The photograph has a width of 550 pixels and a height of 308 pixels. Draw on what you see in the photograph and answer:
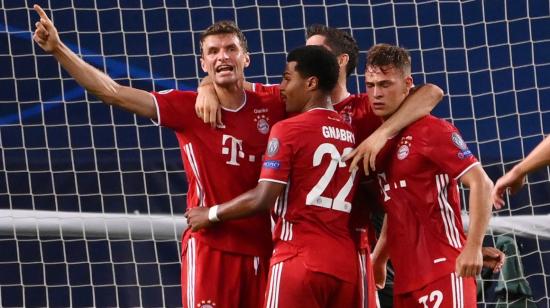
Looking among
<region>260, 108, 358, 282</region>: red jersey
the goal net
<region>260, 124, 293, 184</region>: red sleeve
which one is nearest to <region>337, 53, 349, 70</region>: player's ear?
<region>260, 108, 358, 282</region>: red jersey

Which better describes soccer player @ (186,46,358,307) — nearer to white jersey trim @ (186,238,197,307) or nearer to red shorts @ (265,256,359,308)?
red shorts @ (265,256,359,308)

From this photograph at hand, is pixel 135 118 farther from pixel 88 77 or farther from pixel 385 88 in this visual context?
pixel 385 88

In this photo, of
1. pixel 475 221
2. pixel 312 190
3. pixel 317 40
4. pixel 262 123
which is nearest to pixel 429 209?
pixel 475 221

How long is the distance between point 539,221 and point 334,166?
2.50 m

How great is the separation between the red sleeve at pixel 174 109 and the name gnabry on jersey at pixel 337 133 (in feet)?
2.02

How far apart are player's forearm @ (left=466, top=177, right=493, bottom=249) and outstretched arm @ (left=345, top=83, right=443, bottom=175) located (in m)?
0.41

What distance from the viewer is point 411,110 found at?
474 cm

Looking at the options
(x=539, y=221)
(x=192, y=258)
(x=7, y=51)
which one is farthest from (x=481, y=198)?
(x=7, y=51)

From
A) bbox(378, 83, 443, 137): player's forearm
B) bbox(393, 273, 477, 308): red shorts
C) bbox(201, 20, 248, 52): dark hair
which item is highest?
bbox(201, 20, 248, 52): dark hair

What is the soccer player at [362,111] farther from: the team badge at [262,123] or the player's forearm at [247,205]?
the player's forearm at [247,205]

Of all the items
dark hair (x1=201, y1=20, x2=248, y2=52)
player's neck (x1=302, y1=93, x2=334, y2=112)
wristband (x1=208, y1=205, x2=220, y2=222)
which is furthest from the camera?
dark hair (x1=201, y1=20, x2=248, y2=52)

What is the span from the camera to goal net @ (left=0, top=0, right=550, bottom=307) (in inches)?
273

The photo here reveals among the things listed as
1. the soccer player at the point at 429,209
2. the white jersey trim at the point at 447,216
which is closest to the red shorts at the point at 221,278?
the soccer player at the point at 429,209

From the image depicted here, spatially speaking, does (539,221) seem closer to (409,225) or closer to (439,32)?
(439,32)
